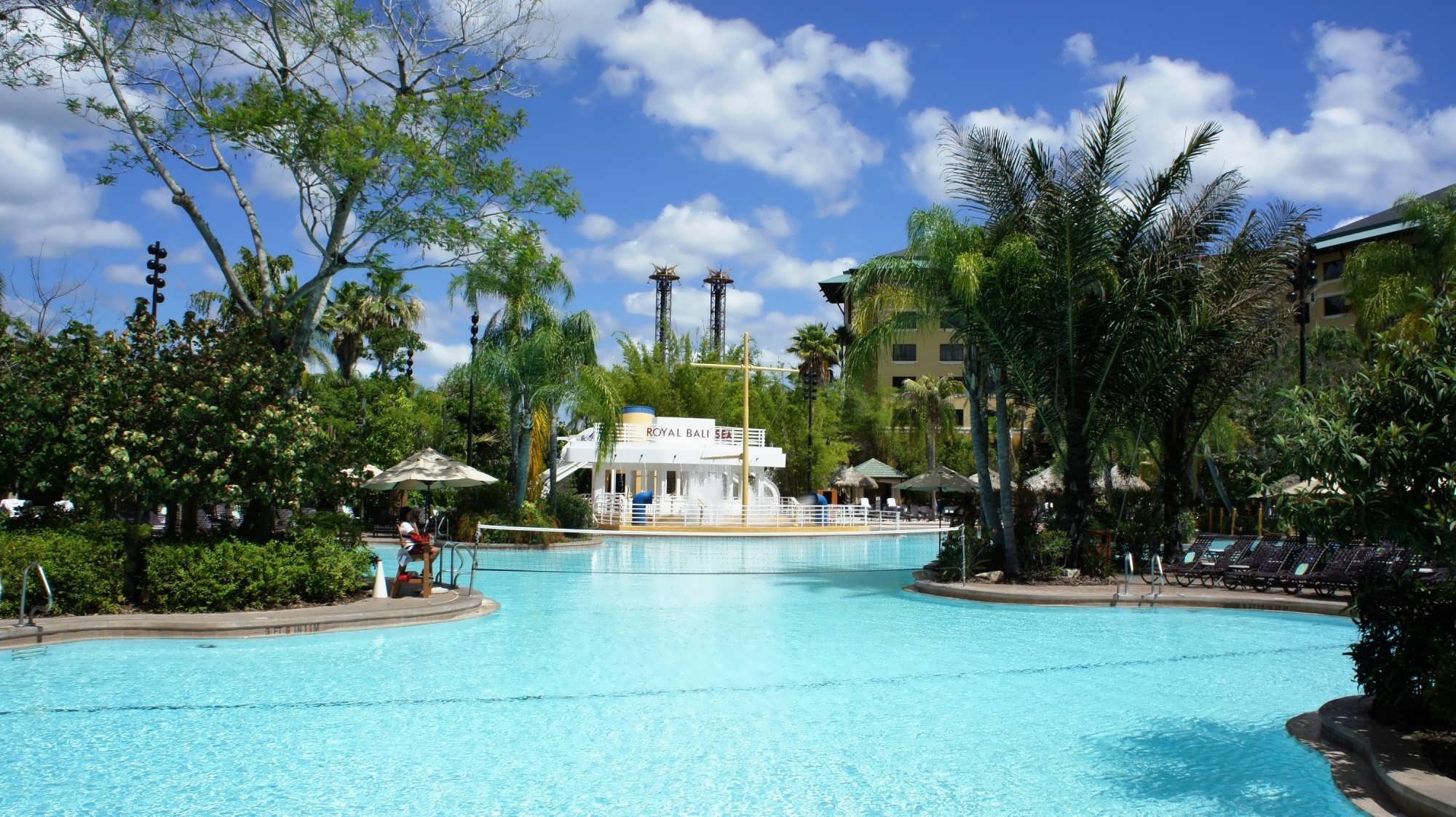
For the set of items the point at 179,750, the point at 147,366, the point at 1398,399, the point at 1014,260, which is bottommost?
the point at 179,750

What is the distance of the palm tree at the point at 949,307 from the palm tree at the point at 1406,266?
35.9 feet

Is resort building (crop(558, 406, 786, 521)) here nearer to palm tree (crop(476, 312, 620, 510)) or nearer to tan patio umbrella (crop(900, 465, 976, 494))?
palm tree (crop(476, 312, 620, 510))

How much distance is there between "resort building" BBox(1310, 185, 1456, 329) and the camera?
51.7 m

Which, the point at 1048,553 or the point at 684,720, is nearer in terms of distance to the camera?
the point at 684,720

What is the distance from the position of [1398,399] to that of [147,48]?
1474 centimetres

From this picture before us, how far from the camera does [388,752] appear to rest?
290 inches

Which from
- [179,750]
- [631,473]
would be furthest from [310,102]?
[631,473]

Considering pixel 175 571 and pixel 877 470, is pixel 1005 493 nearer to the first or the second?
pixel 175 571

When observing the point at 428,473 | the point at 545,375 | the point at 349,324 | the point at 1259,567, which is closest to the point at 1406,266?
the point at 1259,567

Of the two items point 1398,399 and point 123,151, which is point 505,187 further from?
point 1398,399

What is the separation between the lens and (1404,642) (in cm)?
683

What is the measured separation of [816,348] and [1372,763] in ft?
160

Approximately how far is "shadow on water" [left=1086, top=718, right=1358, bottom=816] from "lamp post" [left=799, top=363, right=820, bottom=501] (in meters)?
37.8

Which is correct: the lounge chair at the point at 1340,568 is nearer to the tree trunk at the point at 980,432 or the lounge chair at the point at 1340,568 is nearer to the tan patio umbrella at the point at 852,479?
the tree trunk at the point at 980,432
